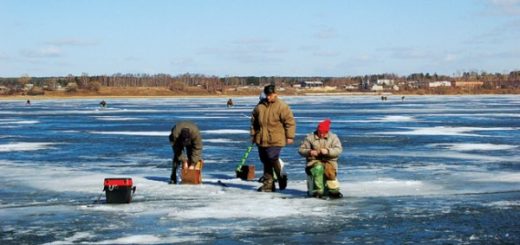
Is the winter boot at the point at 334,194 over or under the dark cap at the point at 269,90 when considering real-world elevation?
under

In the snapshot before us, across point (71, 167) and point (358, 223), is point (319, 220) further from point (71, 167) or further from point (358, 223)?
point (71, 167)

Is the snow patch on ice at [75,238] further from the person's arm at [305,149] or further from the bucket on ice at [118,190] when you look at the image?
the person's arm at [305,149]

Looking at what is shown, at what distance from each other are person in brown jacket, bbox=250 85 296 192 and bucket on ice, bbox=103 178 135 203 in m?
2.23

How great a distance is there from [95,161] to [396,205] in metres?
9.24

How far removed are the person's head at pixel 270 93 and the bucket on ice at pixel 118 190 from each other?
252 cm

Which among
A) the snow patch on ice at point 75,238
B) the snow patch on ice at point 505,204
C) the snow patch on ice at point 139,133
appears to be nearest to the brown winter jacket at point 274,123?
the snow patch on ice at point 505,204

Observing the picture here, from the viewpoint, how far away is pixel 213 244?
28.3ft

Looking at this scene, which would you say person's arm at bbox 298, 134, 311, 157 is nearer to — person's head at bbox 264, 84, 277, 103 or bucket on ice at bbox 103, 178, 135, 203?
person's head at bbox 264, 84, 277, 103

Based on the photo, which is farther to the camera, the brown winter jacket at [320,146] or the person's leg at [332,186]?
the brown winter jacket at [320,146]

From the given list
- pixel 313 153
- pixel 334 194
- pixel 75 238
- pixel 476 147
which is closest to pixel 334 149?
pixel 313 153

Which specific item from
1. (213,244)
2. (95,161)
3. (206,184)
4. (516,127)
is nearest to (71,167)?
(95,161)

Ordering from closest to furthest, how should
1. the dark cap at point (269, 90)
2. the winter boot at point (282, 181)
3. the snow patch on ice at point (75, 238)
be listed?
1. the snow patch on ice at point (75, 238)
2. the dark cap at point (269, 90)
3. the winter boot at point (282, 181)

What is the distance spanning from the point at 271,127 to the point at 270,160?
20.2 inches

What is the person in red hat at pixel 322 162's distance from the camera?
11.9 meters
